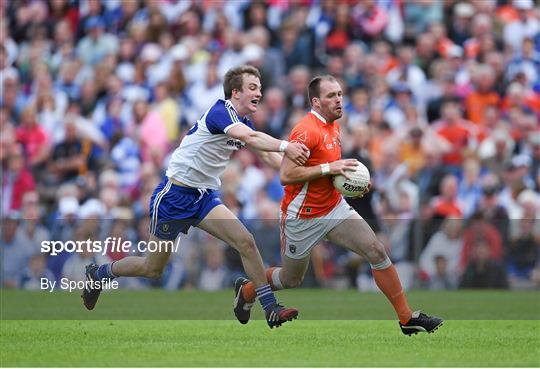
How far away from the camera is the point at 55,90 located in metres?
22.8

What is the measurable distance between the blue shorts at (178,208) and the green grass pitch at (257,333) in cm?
98

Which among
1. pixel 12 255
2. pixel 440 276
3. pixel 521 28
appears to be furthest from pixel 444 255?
pixel 12 255

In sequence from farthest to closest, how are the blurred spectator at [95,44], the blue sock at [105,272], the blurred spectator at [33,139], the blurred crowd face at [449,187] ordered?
1. the blurred spectator at [95,44]
2. the blurred spectator at [33,139]
3. the blurred crowd face at [449,187]
4. the blue sock at [105,272]

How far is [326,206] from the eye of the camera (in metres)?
11.9

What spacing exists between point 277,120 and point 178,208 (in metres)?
9.00

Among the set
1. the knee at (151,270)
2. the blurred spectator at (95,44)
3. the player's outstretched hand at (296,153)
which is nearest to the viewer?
the player's outstretched hand at (296,153)

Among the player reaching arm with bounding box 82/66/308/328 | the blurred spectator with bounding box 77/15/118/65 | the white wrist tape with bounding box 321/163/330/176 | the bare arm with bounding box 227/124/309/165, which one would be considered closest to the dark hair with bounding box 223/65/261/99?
the player reaching arm with bounding box 82/66/308/328

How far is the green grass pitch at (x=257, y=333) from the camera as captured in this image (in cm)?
1016

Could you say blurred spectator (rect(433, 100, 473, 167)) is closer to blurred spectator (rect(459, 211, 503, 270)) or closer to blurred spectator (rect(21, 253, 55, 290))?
blurred spectator (rect(459, 211, 503, 270))

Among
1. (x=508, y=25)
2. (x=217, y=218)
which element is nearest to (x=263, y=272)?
(x=217, y=218)

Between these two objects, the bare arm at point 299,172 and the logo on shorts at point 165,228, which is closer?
the bare arm at point 299,172

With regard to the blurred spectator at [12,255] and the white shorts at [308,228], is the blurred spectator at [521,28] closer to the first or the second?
the blurred spectator at [12,255]

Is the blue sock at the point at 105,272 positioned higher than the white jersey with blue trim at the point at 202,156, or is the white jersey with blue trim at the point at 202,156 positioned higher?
the white jersey with blue trim at the point at 202,156

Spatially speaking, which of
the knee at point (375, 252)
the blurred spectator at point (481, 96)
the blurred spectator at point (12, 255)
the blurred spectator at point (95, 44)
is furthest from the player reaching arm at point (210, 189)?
the blurred spectator at point (95, 44)
